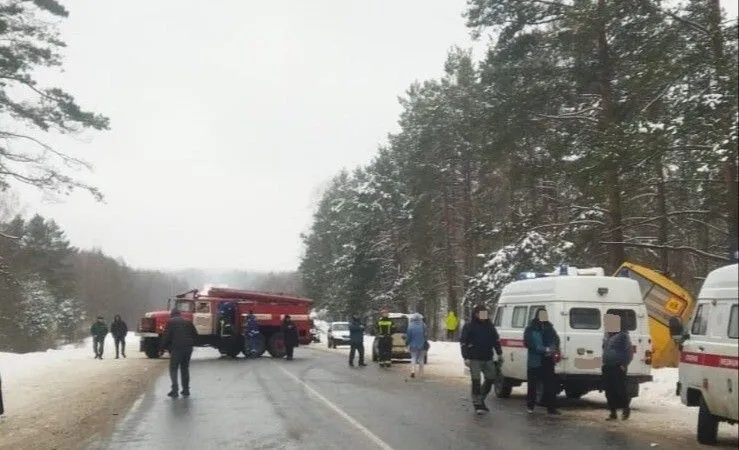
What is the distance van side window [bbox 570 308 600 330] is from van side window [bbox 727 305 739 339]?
5.78 metres

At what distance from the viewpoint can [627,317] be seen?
15688 mm

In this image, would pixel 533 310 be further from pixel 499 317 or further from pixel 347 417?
pixel 347 417

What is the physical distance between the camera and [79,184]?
2670 cm

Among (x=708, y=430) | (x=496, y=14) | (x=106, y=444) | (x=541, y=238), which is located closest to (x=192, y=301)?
(x=541, y=238)

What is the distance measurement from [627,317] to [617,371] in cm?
266

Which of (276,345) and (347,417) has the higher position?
(276,345)

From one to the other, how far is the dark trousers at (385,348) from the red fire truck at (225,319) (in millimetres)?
6771

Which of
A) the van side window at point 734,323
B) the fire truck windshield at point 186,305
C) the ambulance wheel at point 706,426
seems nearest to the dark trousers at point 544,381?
the ambulance wheel at point 706,426

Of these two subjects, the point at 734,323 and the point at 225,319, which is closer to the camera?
the point at 734,323

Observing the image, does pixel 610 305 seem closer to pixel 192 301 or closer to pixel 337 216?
pixel 192 301

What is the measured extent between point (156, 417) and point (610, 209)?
15910 mm

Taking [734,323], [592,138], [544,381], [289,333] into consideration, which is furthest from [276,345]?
[734,323]

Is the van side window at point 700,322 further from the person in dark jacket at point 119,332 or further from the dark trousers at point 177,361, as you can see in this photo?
the person in dark jacket at point 119,332

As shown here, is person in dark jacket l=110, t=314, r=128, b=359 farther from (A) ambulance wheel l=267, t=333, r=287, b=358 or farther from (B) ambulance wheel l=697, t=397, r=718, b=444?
(B) ambulance wheel l=697, t=397, r=718, b=444
